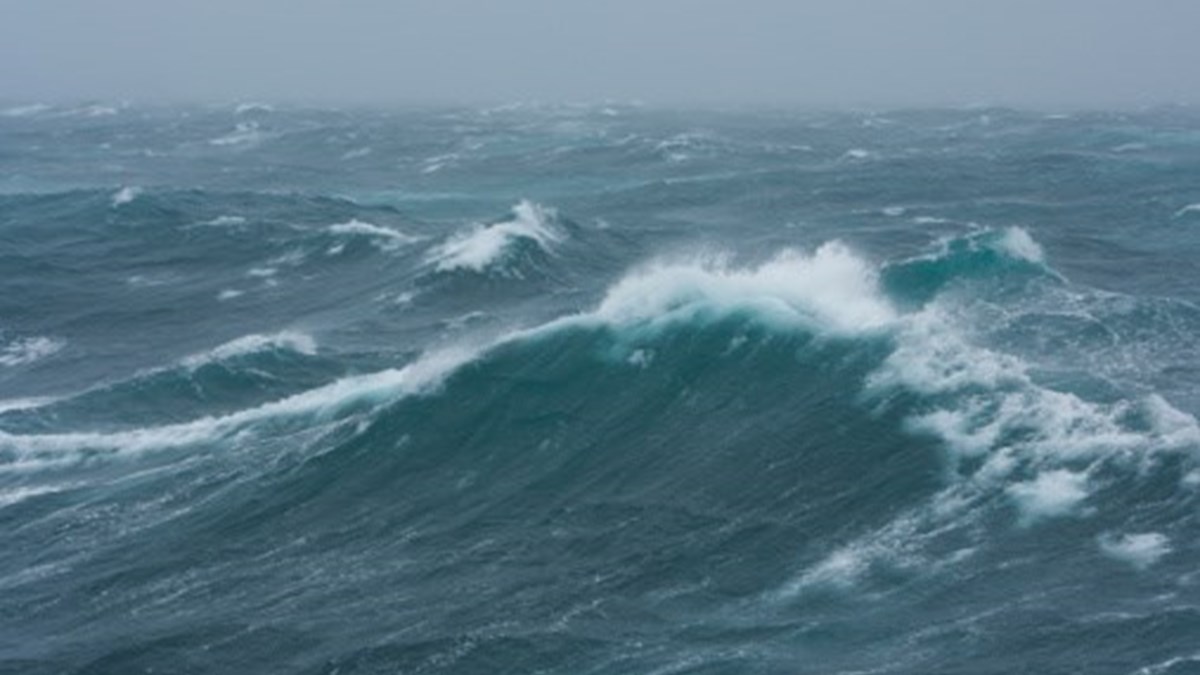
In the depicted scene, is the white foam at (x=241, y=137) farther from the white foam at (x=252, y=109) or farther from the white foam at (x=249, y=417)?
the white foam at (x=249, y=417)

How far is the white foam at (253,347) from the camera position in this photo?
173 ft

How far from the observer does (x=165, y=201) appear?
3430 inches

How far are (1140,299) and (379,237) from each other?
41003 millimetres

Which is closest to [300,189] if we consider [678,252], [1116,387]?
[678,252]

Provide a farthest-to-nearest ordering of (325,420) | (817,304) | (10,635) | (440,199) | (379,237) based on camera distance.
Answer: (440,199)
(379,237)
(817,304)
(325,420)
(10,635)

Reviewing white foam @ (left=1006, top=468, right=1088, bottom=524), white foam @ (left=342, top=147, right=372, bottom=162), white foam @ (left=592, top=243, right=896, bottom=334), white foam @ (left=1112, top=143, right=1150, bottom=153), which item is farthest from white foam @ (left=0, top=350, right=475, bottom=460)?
white foam @ (left=1112, top=143, right=1150, bottom=153)

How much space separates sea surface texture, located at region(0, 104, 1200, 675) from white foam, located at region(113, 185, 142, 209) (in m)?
5.96

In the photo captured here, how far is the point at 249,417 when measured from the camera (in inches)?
1831

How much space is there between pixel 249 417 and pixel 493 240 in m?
23.7

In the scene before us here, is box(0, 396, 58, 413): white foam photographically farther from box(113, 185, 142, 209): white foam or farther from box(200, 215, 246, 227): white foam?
box(113, 185, 142, 209): white foam

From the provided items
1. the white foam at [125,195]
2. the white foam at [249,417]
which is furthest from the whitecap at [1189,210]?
the white foam at [125,195]

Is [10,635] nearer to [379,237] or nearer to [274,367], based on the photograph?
[274,367]

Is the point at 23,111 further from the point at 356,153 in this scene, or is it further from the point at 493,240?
the point at 493,240

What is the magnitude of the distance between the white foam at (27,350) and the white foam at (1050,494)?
132 ft
